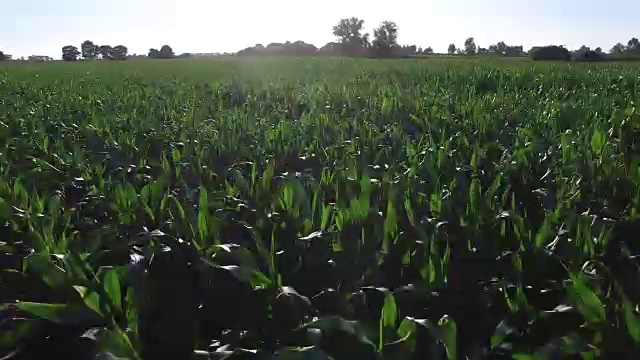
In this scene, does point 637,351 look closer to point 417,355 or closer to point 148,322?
point 417,355

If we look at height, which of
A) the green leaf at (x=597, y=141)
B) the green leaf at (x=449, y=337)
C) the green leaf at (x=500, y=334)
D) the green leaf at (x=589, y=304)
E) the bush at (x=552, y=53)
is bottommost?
the green leaf at (x=500, y=334)

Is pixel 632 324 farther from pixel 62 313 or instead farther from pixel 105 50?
pixel 105 50

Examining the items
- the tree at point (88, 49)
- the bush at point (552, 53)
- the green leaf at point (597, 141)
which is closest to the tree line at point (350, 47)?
the tree at point (88, 49)

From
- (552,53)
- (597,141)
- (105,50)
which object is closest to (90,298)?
(597,141)

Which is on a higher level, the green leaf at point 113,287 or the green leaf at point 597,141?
the green leaf at point 597,141

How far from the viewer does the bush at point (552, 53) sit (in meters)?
37.8

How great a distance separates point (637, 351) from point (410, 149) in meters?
2.26

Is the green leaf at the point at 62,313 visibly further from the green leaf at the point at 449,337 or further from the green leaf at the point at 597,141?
the green leaf at the point at 597,141

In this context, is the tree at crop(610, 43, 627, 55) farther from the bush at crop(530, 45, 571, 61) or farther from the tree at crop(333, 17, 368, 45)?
the tree at crop(333, 17, 368, 45)

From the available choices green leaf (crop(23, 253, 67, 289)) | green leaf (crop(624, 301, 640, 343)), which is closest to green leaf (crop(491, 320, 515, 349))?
green leaf (crop(624, 301, 640, 343))

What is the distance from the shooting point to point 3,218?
9.15 feet

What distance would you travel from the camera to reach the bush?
37.8 meters

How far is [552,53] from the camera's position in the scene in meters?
38.5

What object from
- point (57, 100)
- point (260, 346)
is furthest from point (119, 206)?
point (57, 100)
